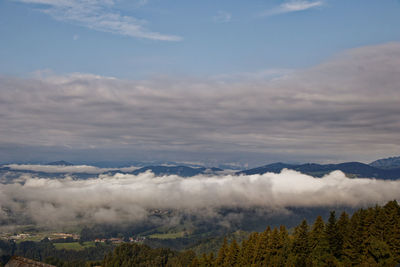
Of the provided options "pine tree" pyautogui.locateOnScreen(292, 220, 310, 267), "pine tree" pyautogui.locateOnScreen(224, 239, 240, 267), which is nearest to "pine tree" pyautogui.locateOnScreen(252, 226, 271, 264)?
"pine tree" pyautogui.locateOnScreen(224, 239, 240, 267)

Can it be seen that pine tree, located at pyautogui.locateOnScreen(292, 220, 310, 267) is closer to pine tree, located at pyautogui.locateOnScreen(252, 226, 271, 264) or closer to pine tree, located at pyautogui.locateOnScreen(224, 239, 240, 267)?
pine tree, located at pyautogui.locateOnScreen(252, 226, 271, 264)

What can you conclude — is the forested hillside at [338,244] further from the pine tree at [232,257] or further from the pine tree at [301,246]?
the pine tree at [232,257]

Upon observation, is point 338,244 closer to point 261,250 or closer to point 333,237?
point 333,237

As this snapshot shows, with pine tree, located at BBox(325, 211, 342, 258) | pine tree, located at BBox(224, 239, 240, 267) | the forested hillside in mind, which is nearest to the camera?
the forested hillside

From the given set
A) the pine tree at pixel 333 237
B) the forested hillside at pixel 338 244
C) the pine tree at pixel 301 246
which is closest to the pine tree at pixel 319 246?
the forested hillside at pixel 338 244

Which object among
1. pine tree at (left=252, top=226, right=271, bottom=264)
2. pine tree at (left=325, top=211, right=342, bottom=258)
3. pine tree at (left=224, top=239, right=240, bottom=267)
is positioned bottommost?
pine tree at (left=224, top=239, right=240, bottom=267)

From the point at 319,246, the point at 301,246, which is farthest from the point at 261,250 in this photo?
the point at 319,246

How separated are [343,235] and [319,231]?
8374 millimetres

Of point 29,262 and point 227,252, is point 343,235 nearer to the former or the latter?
point 227,252

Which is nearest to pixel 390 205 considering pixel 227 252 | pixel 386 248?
pixel 386 248

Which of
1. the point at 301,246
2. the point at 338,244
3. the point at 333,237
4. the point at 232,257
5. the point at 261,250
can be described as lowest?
the point at 232,257

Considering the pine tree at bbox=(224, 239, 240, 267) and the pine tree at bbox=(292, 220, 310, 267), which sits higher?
the pine tree at bbox=(292, 220, 310, 267)

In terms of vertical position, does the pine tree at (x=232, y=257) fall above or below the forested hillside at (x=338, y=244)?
below

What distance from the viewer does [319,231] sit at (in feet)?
358
